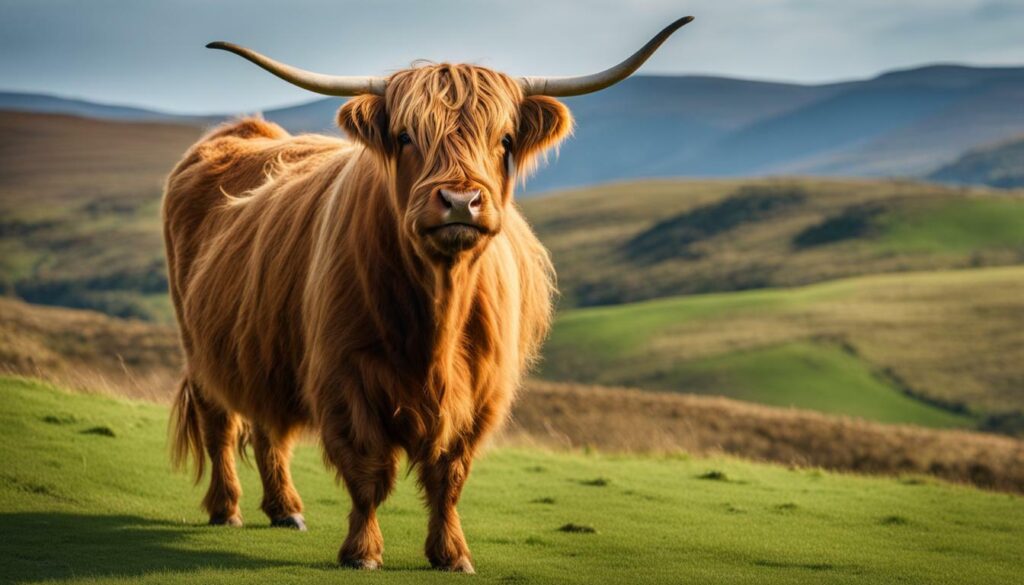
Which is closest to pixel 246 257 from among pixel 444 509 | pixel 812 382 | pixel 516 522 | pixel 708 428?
pixel 444 509

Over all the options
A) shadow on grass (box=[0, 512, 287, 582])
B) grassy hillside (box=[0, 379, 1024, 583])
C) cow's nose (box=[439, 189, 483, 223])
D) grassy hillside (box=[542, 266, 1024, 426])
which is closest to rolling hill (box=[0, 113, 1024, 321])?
grassy hillside (box=[542, 266, 1024, 426])

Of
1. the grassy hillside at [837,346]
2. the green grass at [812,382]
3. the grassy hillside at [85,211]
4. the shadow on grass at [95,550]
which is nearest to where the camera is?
the shadow on grass at [95,550]

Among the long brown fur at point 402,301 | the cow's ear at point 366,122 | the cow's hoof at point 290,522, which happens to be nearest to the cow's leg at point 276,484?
the cow's hoof at point 290,522

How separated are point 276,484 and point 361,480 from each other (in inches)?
75.4

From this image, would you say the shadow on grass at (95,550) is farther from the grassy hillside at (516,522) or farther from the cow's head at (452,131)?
Result: the cow's head at (452,131)

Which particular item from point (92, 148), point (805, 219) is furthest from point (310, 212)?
point (92, 148)

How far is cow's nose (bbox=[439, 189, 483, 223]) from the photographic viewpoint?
5.64m

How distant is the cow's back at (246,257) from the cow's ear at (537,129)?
1514 millimetres

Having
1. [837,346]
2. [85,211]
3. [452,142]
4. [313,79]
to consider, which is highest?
[313,79]

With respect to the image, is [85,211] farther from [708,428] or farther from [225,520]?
[225,520]

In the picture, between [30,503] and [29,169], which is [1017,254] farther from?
[29,169]

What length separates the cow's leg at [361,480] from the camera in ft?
20.6

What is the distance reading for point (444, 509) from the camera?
656 cm

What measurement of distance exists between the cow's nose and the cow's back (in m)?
1.73
